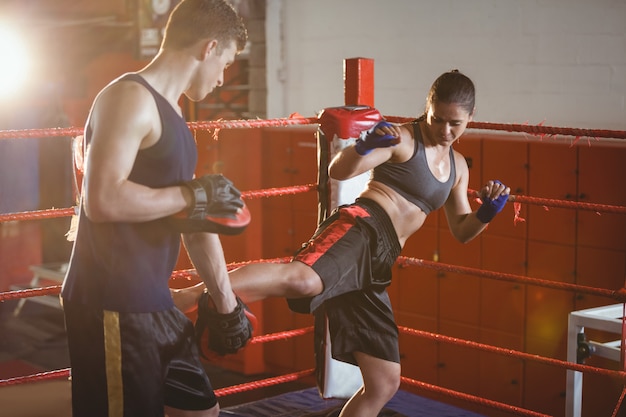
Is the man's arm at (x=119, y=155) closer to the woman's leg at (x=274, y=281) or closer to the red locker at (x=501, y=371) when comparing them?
the woman's leg at (x=274, y=281)

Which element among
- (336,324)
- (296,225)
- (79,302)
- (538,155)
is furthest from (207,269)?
(296,225)

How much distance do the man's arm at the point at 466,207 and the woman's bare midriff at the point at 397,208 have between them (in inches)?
6.0

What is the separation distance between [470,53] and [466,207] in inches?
113

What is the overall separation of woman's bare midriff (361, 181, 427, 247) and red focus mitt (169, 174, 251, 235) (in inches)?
36.4

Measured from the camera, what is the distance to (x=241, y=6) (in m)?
6.83

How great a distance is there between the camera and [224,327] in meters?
2.12

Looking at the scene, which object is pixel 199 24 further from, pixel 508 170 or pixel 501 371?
pixel 501 371

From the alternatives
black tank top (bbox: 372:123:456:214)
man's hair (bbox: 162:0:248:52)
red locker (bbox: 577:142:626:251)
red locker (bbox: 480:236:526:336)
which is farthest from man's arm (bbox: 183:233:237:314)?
red locker (bbox: 480:236:526:336)

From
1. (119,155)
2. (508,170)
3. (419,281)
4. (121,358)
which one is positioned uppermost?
(119,155)

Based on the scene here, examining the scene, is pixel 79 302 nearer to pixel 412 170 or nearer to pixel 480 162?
pixel 412 170

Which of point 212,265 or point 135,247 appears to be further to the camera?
point 212,265

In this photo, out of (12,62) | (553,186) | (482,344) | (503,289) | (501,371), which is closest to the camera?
(482,344)

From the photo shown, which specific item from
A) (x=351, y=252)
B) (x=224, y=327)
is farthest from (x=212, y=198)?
(x=351, y=252)

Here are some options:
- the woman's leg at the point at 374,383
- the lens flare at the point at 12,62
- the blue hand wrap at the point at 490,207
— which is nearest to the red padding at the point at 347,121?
the blue hand wrap at the point at 490,207
